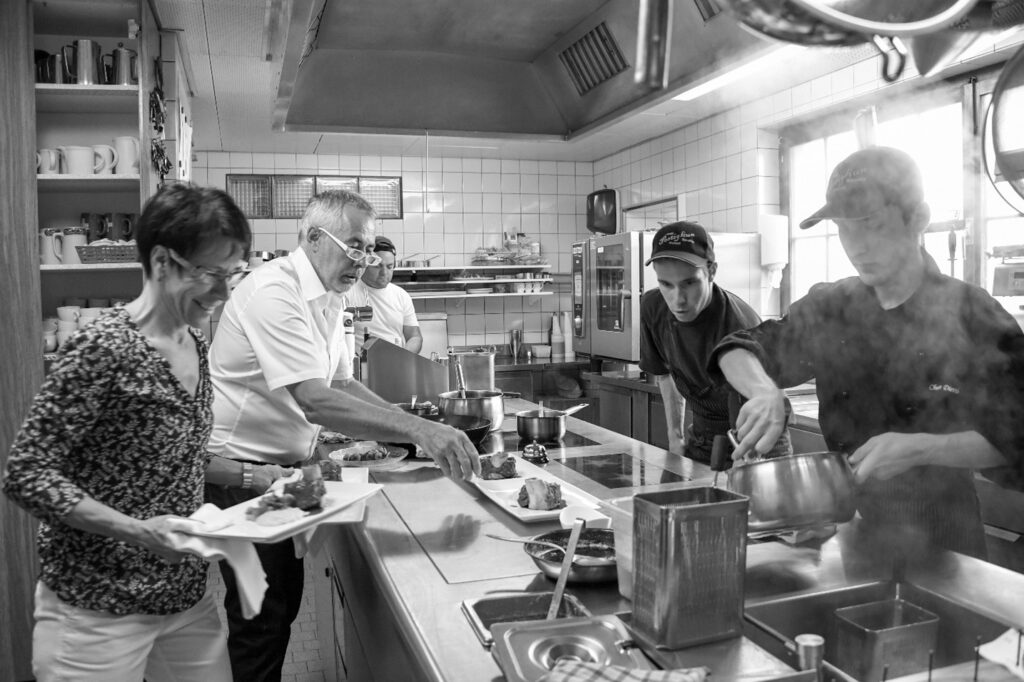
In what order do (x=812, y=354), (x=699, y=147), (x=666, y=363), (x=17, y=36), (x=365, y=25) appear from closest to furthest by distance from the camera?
(x=812, y=354) < (x=17, y=36) < (x=666, y=363) < (x=365, y=25) < (x=699, y=147)

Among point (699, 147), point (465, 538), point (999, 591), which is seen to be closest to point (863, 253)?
point (999, 591)

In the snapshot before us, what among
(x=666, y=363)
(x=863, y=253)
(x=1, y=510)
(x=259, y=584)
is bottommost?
(x=1, y=510)

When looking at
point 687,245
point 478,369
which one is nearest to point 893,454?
point 687,245

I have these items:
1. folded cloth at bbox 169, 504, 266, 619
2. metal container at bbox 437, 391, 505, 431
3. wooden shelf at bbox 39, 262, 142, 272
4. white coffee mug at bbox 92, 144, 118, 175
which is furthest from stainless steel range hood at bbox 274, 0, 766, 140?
folded cloth at bbox 169, 504, 266, 619

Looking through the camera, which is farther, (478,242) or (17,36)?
(478,242)

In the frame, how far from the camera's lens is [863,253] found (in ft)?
6.43

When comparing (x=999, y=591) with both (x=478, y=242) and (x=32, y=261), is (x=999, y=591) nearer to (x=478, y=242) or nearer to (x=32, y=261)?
(x=32, y=261)

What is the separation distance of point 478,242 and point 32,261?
14.2 feet

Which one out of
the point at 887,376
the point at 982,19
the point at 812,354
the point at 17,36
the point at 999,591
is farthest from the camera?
the point at 17,36

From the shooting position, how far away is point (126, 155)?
11.8 ft

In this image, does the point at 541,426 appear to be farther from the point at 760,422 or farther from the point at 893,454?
the point at 893,454

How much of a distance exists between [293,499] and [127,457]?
1.16ft

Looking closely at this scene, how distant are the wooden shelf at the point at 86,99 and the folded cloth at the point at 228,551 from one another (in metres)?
2.62

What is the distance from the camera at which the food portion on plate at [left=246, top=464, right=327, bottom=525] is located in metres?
1.71
